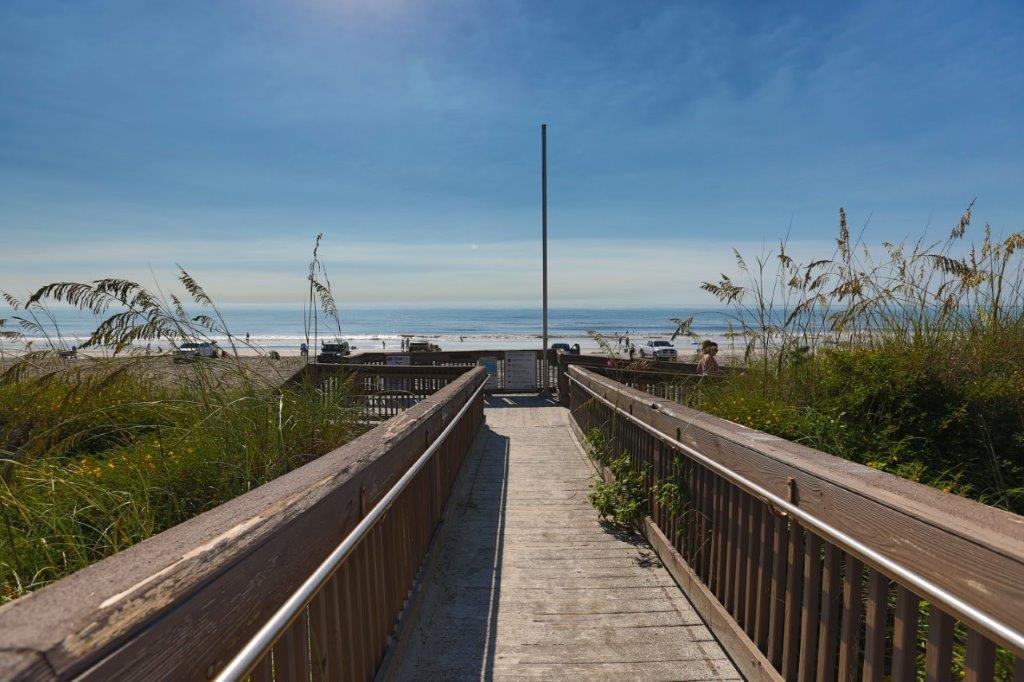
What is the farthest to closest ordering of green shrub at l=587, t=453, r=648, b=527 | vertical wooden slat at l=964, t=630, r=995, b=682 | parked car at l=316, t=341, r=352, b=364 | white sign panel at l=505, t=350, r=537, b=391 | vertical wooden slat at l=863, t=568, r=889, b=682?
white sign panel at l=505, t=350, r=537, b=391, parked car at l=316, t=341, r=352, b=364, green shrub at l=587, t=453, r=648, b=527, vertical wooden slat at l=863, t=568, r=889, b=682, vertical wooden slat at l=964, t=630, r=995, b=682

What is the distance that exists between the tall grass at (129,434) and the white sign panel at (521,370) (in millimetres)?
8744

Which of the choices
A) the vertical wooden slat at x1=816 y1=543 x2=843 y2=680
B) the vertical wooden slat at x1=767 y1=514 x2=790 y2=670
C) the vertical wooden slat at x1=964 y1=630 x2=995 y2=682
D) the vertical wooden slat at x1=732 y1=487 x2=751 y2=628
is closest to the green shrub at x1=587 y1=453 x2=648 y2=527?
the vertical wooden slat at x1=732 y1=487 x2=751 y2=628

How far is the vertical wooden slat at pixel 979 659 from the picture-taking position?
1.35m

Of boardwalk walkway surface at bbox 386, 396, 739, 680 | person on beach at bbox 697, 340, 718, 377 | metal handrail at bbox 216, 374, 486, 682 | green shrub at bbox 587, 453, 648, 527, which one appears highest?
person on beach at bbox 697, 340, 718, 377

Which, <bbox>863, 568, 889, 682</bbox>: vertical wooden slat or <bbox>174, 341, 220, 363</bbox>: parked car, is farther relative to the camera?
<bbox>174, 341, 220, 363</bbox>: parked car

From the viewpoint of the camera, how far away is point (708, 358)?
7016 mm

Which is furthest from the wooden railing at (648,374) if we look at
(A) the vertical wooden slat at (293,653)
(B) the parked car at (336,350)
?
(A) the vertical wooden slat at (293,653)

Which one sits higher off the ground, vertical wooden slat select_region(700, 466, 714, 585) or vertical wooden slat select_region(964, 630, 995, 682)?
vertical wooden slat select_region(964, 630, 995, 682)

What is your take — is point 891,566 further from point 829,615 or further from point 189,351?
point 189,351

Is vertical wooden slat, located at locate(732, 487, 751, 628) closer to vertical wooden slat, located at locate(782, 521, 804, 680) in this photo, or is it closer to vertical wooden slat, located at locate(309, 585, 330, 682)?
vertical wooden slat, located at locate(782, 521, 804, 680)

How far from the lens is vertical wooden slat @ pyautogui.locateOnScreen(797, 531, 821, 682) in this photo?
2105mm

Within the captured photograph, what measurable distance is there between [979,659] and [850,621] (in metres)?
0.54

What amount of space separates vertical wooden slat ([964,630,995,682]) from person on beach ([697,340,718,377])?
16.5 ft

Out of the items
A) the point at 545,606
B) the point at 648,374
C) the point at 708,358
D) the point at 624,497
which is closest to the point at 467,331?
the point at 648,374
